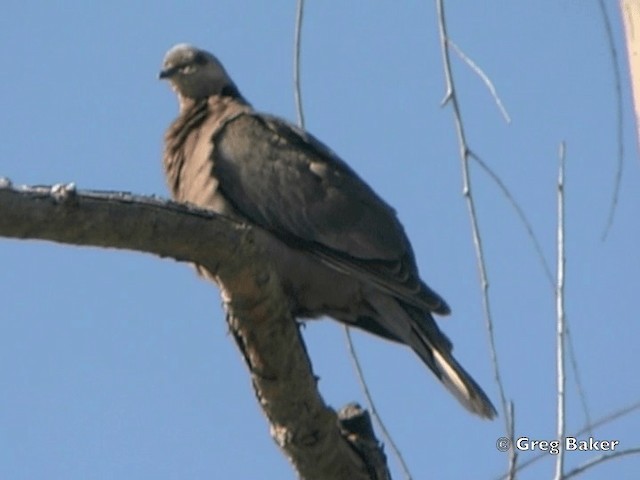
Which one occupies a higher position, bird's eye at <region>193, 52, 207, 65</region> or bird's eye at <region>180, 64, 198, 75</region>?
bird's eye at <region>193, 52, 207, 65</region>

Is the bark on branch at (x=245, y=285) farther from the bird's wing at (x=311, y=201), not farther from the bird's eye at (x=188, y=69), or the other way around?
the bird's eye at (x=188, y=69)

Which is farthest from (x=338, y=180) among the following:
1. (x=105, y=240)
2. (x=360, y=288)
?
(x=105, y=240)

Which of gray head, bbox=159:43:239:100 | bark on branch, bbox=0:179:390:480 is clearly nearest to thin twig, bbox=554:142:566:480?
bark on branch, bbox=0:179:390:480

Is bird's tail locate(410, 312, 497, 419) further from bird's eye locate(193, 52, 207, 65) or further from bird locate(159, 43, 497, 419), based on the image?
bird's eye locate(193, 52, 207, 65)

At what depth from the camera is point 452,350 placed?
5238mm

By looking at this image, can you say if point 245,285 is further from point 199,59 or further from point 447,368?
point 199,59

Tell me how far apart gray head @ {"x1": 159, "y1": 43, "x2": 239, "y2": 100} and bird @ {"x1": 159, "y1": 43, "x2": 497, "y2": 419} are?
436mm

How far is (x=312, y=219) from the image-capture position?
5.73 meters

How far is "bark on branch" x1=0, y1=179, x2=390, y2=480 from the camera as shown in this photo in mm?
3574

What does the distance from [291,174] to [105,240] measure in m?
2.23

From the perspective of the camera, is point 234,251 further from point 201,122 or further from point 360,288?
point 201,122

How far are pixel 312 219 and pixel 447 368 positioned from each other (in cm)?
93

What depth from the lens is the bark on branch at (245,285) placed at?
357 centimetres

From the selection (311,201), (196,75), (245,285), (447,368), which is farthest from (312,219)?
(245,285)
